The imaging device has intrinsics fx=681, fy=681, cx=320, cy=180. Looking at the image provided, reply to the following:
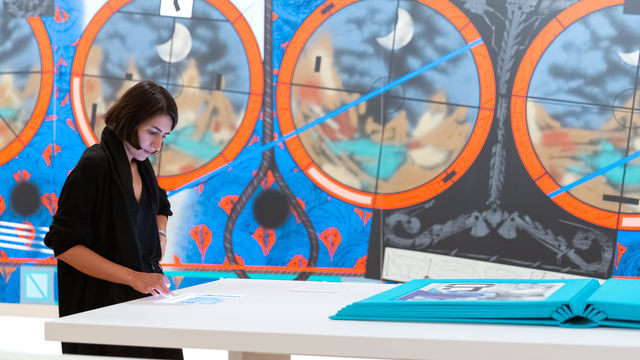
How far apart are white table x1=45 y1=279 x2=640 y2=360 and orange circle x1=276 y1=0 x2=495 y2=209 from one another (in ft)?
6.91

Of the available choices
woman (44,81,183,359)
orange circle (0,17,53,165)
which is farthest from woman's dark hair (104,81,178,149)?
orange circle (0,17,53,165)

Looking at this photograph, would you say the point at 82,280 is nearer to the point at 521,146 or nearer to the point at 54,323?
the point at 54,323

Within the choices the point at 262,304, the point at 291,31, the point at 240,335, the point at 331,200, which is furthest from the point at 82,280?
the point at 291,31

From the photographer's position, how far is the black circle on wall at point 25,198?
11.7 ft

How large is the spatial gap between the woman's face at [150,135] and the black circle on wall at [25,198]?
7.00 feet

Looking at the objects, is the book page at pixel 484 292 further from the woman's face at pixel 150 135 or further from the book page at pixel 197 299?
the woman's face at pixel 150 135

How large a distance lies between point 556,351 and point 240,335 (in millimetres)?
433

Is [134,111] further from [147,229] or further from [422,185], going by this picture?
[422,185]

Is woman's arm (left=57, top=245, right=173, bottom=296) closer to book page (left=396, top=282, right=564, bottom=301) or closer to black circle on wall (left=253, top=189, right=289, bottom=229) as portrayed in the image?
book page (left=396, top=282, right=564, bottom=301)

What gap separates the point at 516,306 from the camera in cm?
101

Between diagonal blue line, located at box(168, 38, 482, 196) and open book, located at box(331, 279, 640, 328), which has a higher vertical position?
diagonal blue line, located at box(168, 38, 482, 196)

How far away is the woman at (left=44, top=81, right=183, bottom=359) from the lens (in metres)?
1.50

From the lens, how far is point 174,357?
5.08 ft

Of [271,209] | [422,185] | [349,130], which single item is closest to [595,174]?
[422,185]
